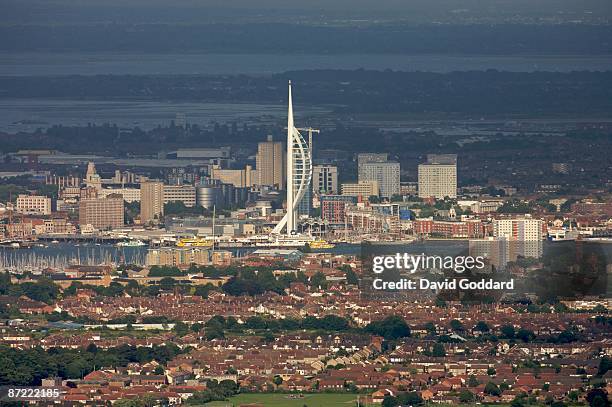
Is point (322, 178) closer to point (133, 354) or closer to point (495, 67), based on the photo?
point (133, 354)

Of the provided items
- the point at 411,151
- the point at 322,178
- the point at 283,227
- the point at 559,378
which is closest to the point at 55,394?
the point at 559,378

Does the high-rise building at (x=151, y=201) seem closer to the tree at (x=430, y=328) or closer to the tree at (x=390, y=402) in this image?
the tree at (x=430, y=328)

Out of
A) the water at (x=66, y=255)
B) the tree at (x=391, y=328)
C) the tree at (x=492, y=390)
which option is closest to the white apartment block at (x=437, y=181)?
the water at (x=66, y=255)

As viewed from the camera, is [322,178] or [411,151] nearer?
[322,178]

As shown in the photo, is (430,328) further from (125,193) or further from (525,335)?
(125,193)

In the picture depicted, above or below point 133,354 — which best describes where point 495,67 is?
above

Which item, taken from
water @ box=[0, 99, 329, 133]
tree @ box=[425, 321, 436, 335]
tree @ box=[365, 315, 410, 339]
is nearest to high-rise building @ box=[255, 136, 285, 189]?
water @ box=[0, 99, 329, 133]
